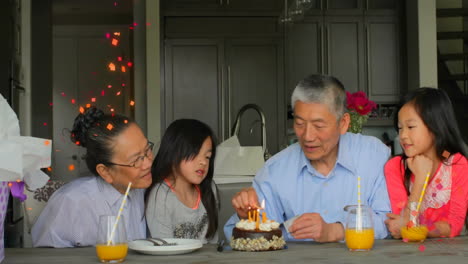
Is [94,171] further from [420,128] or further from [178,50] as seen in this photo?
[178,50]

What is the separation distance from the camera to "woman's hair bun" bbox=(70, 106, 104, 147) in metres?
2.02

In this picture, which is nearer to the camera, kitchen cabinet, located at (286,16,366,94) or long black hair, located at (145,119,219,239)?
long black hair, located at (145,119,219,239)

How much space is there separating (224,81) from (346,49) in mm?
1273

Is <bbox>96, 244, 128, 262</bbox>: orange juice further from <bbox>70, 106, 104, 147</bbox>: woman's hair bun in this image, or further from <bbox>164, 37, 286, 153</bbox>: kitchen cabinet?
<bbox>164, 37, 286, 153</bbox>: kitchen cabinet

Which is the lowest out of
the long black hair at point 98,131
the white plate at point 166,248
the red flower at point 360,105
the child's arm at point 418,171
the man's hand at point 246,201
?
the white plate at point 166,248

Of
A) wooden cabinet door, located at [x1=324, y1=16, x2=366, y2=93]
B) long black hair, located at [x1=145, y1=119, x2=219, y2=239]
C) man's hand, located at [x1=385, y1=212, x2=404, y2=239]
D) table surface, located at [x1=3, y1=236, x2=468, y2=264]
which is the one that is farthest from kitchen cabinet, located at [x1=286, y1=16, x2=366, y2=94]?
table surface, located at [x1=3, y1=236, x2=468, y2=264]

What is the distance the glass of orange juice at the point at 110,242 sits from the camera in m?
1.40

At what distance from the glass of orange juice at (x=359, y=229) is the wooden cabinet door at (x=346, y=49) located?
439 cm

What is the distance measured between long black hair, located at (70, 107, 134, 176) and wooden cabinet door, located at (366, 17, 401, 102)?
4202 mm

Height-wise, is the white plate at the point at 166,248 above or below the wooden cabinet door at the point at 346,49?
below

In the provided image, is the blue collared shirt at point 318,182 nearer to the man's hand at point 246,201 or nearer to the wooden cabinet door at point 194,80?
the man's hand at point 246,201

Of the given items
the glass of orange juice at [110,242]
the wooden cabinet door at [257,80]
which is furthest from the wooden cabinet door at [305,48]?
the glass of orange juice at [110,242]

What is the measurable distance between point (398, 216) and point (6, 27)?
318cm

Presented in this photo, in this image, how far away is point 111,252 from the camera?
55.0 inches
